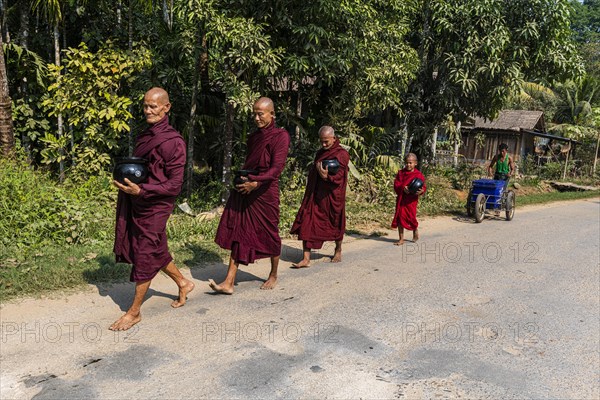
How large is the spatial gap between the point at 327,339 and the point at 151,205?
1.80 metres

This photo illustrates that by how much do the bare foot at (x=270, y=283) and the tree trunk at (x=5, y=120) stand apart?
455 centimetres

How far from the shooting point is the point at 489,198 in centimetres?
1064

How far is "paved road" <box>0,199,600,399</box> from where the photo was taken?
3.27 meters

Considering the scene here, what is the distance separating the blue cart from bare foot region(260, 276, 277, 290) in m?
6.39

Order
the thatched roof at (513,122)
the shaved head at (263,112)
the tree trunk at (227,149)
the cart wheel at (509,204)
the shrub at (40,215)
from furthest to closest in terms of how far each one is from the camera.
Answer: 1. the thatched roof at (513,122)
2. the cart wheel at (509,204)
3. the tree trunk at (227,149)
4. the shrub at (40,215)
5. the shaved head at (263,112)

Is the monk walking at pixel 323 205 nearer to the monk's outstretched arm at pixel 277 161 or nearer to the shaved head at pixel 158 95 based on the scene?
the monk's outstretched arm at pixel 277 161

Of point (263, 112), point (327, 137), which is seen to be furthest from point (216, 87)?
point (263, 112)

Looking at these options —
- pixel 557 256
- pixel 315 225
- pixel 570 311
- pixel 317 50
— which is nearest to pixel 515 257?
pixel 557 256

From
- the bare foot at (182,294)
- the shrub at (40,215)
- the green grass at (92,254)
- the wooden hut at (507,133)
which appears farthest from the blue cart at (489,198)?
the wooden hut at (507,133)

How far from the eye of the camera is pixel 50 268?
503cm

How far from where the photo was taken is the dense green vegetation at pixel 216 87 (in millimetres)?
6344

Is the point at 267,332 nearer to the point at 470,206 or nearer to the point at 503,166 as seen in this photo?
the point at 470,206

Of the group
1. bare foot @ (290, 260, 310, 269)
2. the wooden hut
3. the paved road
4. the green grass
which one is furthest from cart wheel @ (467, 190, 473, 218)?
the wooden hut

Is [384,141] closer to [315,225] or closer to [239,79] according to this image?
[239,79]
